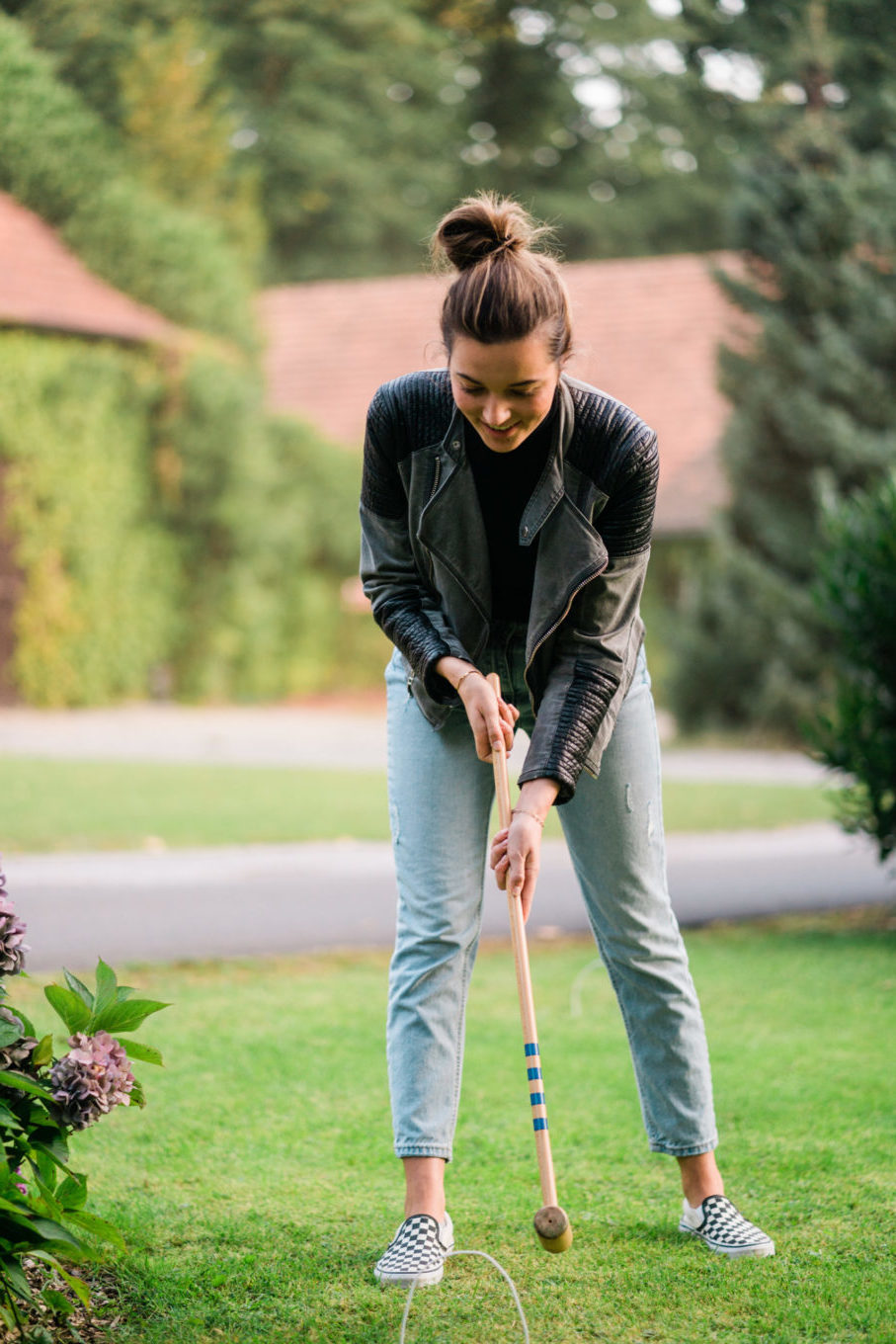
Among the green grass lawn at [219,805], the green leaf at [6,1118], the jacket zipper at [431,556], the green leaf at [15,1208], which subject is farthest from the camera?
the green grass lawn at [219,805]

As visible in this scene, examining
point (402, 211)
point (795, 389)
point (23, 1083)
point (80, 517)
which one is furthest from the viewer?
point (402, 211)

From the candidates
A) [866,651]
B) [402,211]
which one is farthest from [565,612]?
[402,211]

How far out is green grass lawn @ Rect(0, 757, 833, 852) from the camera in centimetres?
892

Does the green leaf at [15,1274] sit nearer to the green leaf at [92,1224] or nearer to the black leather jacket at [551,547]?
the green leaf at [92,1224]

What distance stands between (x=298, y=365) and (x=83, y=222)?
4858 millimetres

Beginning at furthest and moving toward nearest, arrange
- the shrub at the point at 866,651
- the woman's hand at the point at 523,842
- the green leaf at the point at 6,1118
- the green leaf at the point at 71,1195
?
the shrub at the point at 866,651
the woman's hand at the point at 523,842
the green leaf at the point at 71,1195
the green leaf at the point at 6,1118

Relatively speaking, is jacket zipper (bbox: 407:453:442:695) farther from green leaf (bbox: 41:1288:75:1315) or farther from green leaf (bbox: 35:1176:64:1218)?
green leaf (bbox: 41:1288:75:1315)

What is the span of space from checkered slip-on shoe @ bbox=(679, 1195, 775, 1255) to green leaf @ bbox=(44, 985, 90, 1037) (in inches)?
52.8

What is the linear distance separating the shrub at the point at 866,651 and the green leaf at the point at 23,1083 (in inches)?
175

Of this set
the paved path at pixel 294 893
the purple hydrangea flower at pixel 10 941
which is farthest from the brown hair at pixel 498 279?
the paved path at pixel 294 893

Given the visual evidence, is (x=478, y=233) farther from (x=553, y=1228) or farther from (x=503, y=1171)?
(x=503, y=1171)

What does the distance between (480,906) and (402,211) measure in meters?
25.5

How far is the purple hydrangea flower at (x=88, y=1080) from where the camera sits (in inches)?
97.8

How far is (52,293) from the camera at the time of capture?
1725 cm
